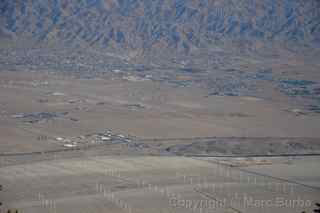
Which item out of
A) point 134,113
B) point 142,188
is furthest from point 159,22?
point 142,188

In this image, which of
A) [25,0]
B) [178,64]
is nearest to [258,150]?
[178,64]

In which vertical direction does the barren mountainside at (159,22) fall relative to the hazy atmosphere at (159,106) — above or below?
above

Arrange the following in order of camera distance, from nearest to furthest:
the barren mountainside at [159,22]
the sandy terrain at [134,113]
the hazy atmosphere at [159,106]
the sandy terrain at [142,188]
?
the sandy terrain at [142,188], the hazy atmosphere at [159,106], the sandy terrain at [134,113], the barren mountainside at [159,22]

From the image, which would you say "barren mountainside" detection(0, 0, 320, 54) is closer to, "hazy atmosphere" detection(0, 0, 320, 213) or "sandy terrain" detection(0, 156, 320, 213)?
"hazy atmosphere" detection(0, 0, 320, 213)

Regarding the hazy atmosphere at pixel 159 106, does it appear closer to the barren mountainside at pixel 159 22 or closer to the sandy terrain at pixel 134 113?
the sandy terrain at pixel 134 113

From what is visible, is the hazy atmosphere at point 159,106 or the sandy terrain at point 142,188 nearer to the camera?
the sandy terrain at point 142,188

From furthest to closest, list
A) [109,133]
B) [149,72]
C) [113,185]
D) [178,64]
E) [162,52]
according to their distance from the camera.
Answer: [162,52] → [178,64] → [149,72] → [109,133] → [113,185]

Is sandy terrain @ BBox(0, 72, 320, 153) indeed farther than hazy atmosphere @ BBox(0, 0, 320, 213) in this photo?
Yes

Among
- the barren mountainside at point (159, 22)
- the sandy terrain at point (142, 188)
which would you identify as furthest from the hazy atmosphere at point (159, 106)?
the barren mountainside at point (159, 22)

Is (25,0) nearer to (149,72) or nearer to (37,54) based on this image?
(37,54)

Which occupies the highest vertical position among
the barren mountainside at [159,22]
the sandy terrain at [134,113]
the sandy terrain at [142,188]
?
the barren mountainside at [159,22]

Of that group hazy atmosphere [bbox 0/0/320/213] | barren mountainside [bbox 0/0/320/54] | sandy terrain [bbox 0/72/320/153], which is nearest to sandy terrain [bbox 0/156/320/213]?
hazy atmosphere [bbox 0/0/320/213]
